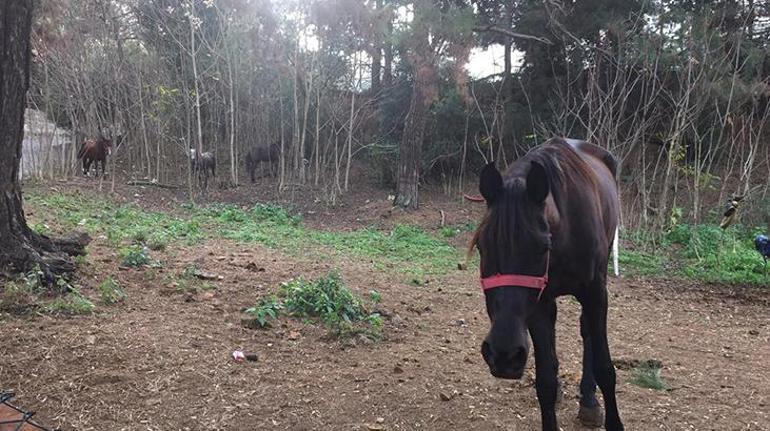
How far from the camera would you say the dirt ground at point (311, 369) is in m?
2.58

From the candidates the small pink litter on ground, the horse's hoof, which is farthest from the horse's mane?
the small pink litter on ground

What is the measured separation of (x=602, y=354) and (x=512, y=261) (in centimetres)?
102

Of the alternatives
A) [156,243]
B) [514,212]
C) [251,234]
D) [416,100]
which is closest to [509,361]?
[514,212]

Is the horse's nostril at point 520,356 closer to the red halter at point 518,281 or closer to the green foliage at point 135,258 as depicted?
the red halter at point 518,281

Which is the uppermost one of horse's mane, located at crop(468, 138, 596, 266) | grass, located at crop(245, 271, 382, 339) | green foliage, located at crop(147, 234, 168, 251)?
horse's mane, located at crop(468, 138, 596, 266)

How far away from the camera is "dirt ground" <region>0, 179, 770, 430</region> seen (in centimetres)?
258

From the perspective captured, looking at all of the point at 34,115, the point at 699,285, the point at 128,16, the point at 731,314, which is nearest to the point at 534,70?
the point at 699,285

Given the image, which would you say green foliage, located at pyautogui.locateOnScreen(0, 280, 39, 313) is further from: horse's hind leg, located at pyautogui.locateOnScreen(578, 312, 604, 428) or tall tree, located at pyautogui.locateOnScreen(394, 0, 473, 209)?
tall tree, located at pyautogui.locateOnScreen(394, 0, 473, 209)

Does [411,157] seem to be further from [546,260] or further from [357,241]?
[546,260]

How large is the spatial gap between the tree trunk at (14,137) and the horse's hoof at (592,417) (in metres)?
3.46

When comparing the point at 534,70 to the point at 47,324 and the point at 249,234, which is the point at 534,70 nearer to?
the point at 249,234

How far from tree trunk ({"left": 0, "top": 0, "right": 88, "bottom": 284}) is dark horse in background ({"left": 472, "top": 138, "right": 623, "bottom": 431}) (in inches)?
124

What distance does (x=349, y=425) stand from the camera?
2.60 meters

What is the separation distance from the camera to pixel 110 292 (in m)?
3.69
